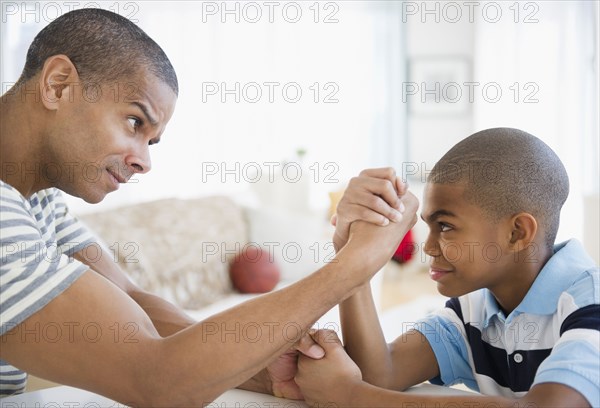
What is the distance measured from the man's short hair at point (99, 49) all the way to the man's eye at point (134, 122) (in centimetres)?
8

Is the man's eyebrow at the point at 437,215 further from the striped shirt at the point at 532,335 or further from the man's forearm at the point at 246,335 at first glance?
the man's forearm at the point at 246,335

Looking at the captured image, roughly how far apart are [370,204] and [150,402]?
19.1 inches

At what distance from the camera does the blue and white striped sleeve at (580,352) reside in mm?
1003

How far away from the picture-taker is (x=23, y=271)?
3.36 feet

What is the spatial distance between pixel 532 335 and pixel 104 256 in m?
0.92

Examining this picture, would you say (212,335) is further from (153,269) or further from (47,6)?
(47,6)

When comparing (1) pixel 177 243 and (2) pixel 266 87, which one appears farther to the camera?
(2) pixel 266 87

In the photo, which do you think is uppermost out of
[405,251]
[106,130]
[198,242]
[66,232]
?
[106,130]

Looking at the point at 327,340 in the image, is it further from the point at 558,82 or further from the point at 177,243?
the point at 558,82

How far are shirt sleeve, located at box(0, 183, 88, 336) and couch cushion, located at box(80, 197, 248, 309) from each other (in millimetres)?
2277

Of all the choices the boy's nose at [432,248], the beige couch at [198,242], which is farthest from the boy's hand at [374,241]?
the beige couch at [198,242]

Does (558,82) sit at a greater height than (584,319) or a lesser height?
greater

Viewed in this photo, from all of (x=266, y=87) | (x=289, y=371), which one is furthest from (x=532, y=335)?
(x=266, y=87)

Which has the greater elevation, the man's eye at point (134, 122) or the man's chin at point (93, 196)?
the man's eye at point (134, 122)
